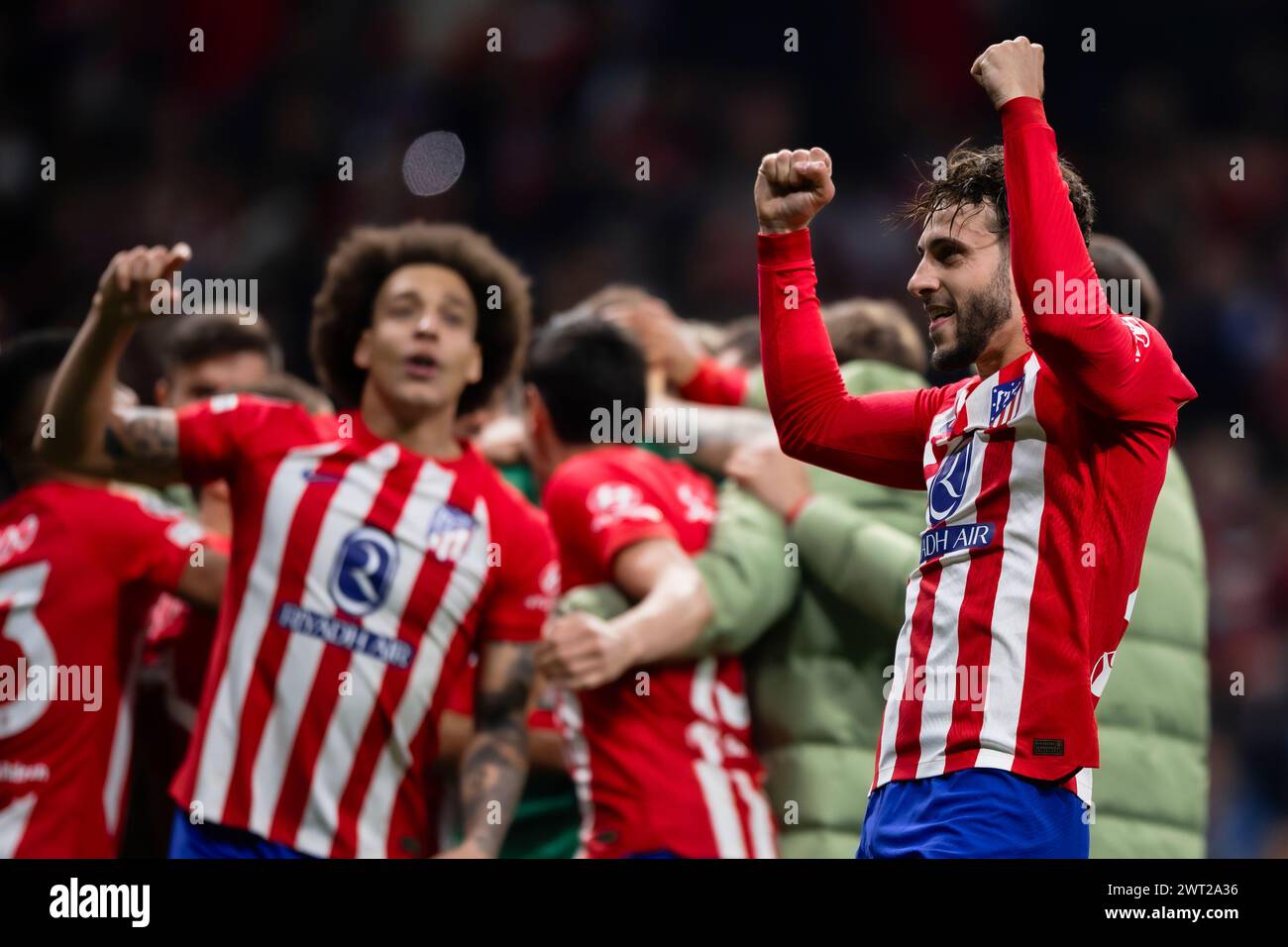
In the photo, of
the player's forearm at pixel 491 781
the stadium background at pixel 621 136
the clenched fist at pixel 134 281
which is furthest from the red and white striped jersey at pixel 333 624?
the stadium background at pixel 621 136

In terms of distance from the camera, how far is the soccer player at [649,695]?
3389 millimetres

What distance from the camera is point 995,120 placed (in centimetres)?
815

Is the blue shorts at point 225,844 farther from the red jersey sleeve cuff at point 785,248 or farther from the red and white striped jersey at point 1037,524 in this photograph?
the red jersey sleeve cuff at point 785,248

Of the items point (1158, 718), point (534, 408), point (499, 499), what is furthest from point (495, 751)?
point (1158, 718)

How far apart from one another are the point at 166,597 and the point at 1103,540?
2.66 metres

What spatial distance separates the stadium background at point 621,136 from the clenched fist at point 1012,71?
5.67 m

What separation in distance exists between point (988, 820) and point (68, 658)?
2291 millimetres

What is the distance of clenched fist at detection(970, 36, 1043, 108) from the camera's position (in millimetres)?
2209

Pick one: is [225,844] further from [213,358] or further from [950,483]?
[950,483]

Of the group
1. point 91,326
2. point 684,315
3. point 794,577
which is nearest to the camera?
point 91,326

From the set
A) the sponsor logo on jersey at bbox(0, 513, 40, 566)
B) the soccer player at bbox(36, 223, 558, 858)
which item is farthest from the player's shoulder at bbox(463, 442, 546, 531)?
the sponsor logo on jersey at bbox(0, 513, 40, 566)
